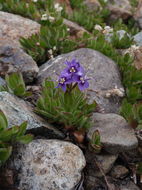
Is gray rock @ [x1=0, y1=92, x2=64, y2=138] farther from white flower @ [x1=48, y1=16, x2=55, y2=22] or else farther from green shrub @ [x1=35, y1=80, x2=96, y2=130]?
white flower @ [x1=48, y1=16, x2=55, y2=22]

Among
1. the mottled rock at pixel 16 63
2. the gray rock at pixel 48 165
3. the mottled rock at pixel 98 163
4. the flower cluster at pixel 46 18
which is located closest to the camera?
the gray rock at pixel 48 165

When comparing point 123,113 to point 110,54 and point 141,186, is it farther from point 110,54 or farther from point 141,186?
point 110,54

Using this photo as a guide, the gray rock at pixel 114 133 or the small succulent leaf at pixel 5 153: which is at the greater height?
the small succulent leaf at pixel 5 153

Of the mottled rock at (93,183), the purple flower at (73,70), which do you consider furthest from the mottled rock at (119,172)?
the purple flower at (73,70)

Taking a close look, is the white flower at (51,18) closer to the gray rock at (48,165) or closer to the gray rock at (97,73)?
the gray rock at (97,73)

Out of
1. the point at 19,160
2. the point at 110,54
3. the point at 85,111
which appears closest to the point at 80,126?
the point at 85,111

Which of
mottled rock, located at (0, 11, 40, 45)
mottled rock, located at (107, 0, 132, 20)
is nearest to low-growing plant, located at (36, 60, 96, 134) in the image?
mottled rock, located at (0, 11, 40, 45)

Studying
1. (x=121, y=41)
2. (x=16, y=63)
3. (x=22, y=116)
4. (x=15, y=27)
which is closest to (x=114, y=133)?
(x=22, y=116)
